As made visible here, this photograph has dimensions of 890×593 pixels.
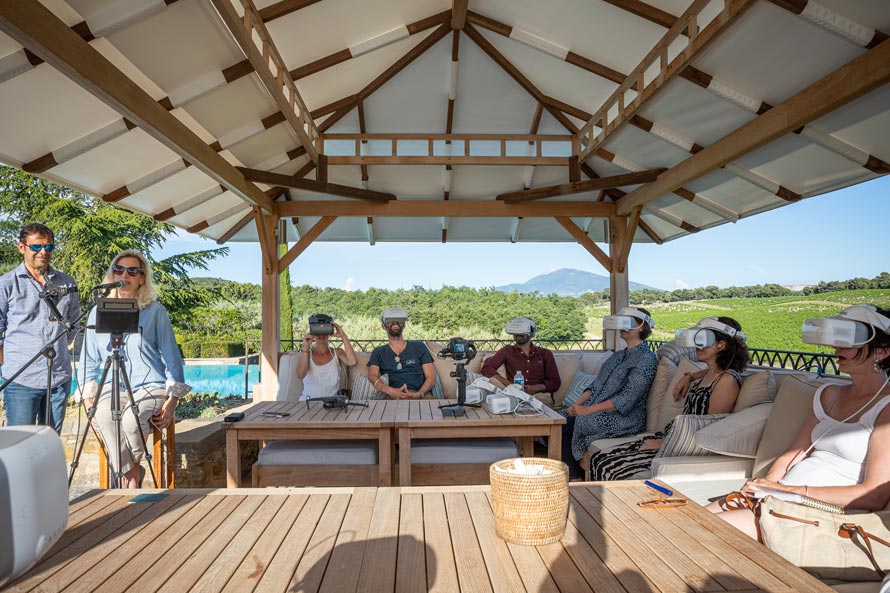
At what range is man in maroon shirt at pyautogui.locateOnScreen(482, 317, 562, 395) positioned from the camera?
179 inches

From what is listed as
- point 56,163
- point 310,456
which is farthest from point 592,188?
point 56,163

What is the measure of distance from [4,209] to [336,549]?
48.9 feet

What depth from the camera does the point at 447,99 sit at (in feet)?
21.2

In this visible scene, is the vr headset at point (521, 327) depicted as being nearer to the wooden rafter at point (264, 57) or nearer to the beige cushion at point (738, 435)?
the beige cushion at point (738, 435)

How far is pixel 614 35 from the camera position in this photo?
4.52 meters

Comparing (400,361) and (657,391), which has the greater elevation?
(400,361)

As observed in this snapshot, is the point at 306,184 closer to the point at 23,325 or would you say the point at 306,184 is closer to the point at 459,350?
the point at 23,325

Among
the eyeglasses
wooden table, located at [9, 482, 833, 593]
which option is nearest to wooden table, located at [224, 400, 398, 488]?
the eyeglasses

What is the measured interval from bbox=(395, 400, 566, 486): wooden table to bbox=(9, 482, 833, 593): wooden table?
1.27 meters

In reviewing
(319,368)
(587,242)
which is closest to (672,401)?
(319,368)

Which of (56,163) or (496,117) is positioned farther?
(496,117)

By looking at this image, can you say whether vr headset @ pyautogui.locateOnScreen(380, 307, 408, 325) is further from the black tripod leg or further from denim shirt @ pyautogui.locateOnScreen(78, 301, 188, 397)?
the black tripod leg

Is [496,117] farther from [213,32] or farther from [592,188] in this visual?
[213,32]

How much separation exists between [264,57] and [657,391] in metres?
3.53
